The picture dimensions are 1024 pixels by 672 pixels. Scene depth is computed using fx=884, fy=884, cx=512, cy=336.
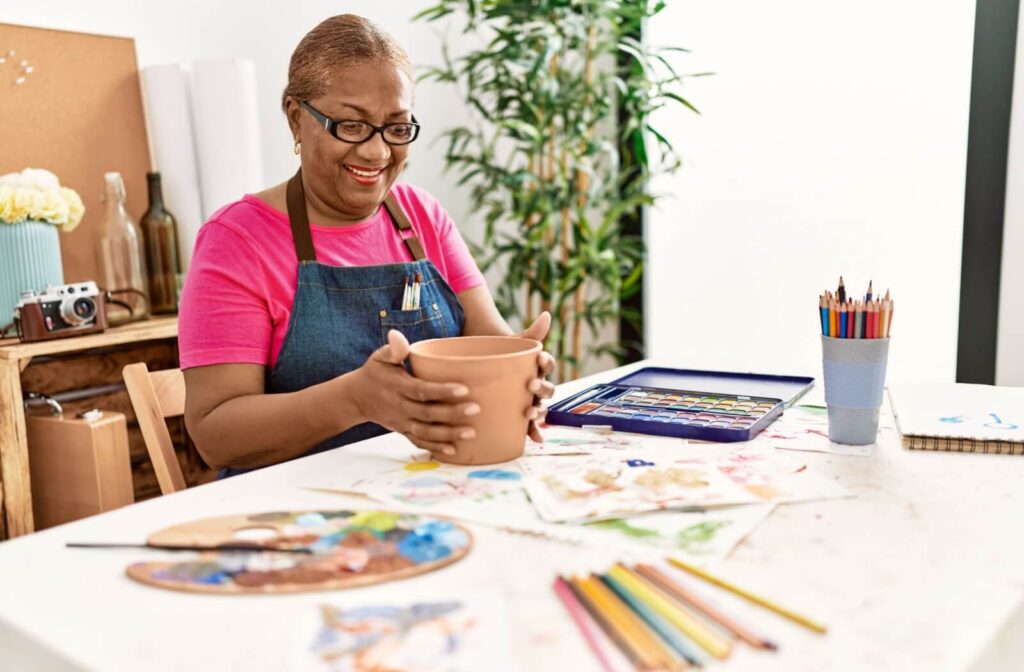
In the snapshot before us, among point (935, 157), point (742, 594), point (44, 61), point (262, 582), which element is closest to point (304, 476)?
point (262, 582)

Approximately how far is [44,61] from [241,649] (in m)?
2.13

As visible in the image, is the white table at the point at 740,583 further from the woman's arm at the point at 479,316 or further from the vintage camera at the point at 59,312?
the vintage camera at the point at 59,312

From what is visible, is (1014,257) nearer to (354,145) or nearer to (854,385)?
(854,385)

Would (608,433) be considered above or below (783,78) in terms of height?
below

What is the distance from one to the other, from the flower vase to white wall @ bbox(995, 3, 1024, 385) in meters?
2.50

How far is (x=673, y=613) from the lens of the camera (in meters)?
0.61

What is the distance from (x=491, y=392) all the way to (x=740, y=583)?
0.37 meters

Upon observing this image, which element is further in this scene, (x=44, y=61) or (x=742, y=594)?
(x=44, y=61)

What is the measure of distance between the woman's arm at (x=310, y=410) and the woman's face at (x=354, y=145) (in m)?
0.32

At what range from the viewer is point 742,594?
0.65 metres

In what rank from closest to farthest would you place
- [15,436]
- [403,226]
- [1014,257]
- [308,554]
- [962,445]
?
[308,554]
[962,445]
[403,226]
[15,436]
[1014,257]


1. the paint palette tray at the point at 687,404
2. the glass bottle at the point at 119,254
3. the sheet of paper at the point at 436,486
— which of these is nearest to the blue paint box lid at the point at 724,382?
the paint palette tray at the point at 687,404

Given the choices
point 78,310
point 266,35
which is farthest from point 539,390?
point 266,35

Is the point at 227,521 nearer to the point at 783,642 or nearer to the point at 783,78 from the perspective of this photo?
the point at 783,642
